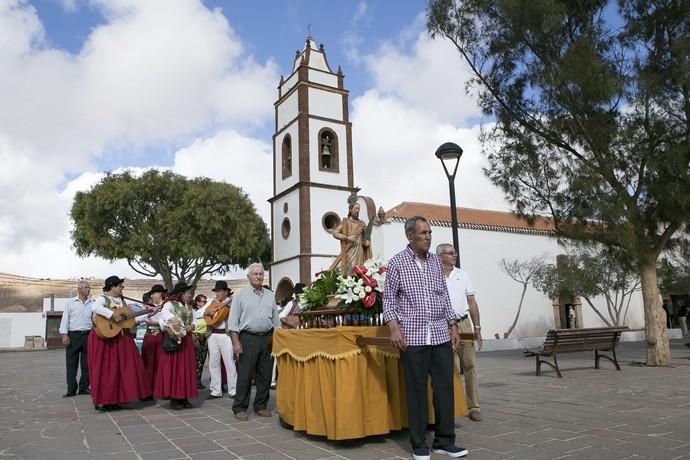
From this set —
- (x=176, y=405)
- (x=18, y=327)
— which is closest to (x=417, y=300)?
(x=176, y=405)

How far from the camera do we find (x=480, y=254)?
91.2 ft

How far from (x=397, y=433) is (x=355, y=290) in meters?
1.42

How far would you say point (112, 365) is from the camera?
24.4 feet

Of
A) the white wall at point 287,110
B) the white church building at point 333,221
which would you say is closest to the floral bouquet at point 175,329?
the white church building at point 333,221

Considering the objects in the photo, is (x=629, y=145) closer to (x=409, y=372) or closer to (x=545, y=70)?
(x=545, y=70)

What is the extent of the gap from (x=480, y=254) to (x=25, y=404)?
74.3 feet

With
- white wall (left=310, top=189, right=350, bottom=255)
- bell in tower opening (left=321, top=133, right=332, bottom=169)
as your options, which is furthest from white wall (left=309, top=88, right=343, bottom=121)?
white wall (left=310, top=189, right=350, bottom=255)

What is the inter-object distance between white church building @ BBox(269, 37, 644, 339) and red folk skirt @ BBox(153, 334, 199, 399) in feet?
59.6

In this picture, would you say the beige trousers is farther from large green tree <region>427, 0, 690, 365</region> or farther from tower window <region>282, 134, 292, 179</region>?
tower window <region>282, 134, 292, 179</region>

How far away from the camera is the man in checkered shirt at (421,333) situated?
4.40 metres

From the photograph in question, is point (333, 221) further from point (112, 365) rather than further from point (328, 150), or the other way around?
point (112, 365)

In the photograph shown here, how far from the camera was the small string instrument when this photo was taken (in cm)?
836

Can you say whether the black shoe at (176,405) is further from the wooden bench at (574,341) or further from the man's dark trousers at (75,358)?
the wooden bench at (574,341)

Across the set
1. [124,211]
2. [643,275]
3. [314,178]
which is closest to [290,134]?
[314,178]
